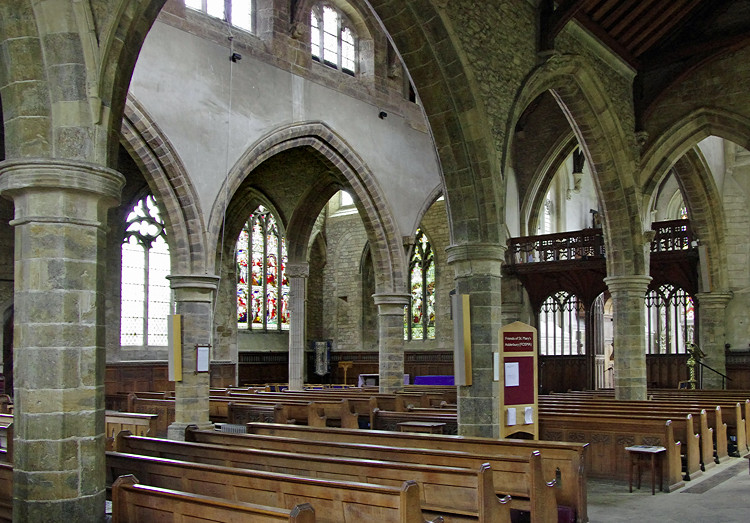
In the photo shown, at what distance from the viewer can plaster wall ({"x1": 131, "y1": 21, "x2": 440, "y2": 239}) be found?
13.2 metres

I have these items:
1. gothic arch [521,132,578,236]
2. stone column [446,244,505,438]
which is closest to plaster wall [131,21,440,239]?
gothic arch [521,132,578,236]

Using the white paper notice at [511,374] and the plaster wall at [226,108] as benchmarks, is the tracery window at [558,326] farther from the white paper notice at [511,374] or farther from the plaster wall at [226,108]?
the white paper notice at [511,374]

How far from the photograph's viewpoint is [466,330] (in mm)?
9047

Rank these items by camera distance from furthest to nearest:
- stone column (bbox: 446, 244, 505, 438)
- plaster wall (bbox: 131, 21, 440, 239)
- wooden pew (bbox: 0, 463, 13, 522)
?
plaster wall (bbox: 131, 21, 440, 239) < stone column (bbox: 446, 244, 505, 438) < wooden pew (bbox: 0, 463, 13, 522)

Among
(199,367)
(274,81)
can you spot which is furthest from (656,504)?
(274,81)

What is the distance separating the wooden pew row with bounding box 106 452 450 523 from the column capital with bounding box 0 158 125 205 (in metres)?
2.11

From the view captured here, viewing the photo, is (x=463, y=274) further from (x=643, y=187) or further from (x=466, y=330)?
(x=643, y=187)

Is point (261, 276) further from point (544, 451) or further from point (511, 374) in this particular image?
point (544, 451)

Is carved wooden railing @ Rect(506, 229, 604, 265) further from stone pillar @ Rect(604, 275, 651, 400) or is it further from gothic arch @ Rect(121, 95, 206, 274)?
gothic arch @ Rect(121, 95, 206, 274)

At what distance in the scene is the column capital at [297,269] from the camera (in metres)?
19.2

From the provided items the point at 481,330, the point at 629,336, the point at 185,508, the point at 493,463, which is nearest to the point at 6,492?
the point at 185,508

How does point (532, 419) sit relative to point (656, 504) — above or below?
above

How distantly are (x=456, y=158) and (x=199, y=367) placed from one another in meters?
5.75

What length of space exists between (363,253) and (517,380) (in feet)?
54.8
